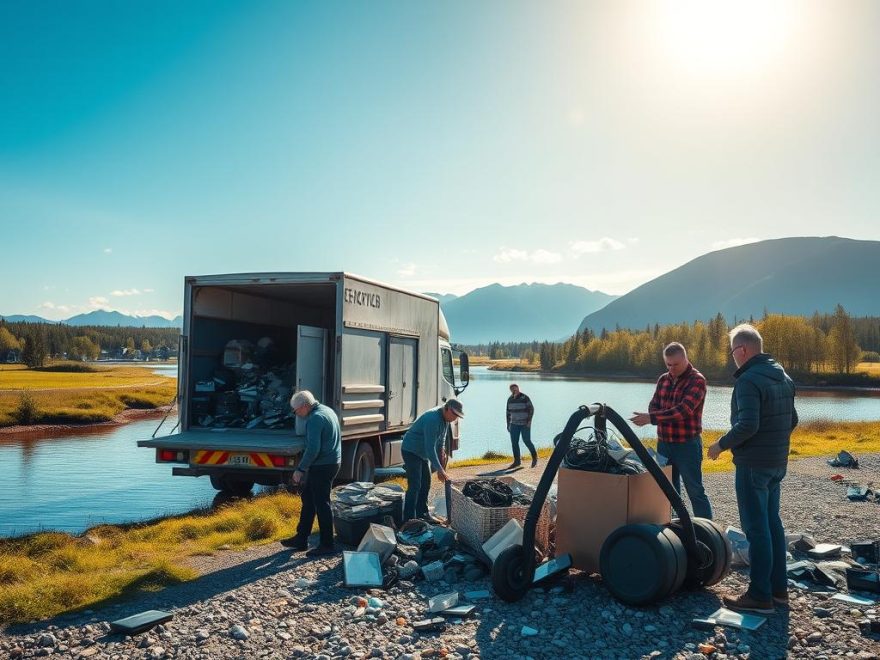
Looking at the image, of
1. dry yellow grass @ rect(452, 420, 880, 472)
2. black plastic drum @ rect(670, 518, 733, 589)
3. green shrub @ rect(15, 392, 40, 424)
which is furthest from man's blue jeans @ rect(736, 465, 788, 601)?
green shrub @ rect(15, 392, 40, 424)

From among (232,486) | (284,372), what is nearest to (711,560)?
(284,372)

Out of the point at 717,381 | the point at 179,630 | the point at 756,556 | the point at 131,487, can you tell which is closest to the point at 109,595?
the point at 179,630

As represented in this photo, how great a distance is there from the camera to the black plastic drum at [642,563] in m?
5.19

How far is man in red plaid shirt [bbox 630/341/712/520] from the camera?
21.5 feet

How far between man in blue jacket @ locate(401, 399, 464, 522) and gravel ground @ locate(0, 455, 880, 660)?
6.28 feet

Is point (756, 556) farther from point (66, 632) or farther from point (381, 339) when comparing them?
point (381, 339)

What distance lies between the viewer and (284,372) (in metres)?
12.0

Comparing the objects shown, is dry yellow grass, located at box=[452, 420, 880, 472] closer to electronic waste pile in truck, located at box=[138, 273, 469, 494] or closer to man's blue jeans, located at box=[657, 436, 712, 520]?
electronic waste pile in truck, located at box=[138, 273, 469, 494]

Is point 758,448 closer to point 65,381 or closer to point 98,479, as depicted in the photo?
point 98,479

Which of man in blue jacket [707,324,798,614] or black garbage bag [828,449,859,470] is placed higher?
man in blue jacket [707,324,798,614]

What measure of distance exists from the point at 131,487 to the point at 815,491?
1457 centimetres

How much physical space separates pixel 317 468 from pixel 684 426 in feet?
12.6

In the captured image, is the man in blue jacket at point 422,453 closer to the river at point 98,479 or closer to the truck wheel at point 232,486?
the truck wheel at point 232,486

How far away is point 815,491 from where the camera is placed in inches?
442
